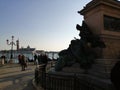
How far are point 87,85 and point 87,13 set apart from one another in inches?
249

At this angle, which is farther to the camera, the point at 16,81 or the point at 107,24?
the point at 16,81

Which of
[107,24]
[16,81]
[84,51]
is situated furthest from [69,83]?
[16,81]

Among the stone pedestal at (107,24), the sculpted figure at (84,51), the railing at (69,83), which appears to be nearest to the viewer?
the railing at (69,83)

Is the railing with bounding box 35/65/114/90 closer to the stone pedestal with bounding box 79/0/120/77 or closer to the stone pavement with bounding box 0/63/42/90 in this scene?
the stone pavement with bounding box 0/63/42/90

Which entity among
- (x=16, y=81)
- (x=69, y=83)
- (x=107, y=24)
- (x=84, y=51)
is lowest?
(x=16, y=81)

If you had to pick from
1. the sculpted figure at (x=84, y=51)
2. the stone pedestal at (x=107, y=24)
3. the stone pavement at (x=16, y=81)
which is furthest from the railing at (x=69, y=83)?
the stone pedestal at (x=107, y=24)

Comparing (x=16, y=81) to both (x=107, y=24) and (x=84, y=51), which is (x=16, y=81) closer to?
(x=84, y=51)

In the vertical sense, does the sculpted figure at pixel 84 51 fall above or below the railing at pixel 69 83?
above

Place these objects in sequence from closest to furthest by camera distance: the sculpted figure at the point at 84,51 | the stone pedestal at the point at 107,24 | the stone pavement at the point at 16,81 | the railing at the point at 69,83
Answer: the railing at the point at 69,83, the sculpted figure at the point at 84,51, the stone pedestal at the point at 107,24, the stone pavement at the point at 16,81

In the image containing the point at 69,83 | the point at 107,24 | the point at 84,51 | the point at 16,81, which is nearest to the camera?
the point at 69,83

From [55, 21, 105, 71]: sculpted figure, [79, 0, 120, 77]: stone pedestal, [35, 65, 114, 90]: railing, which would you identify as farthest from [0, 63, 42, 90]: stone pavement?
[79, 0, 120, 77]: stone pedestal

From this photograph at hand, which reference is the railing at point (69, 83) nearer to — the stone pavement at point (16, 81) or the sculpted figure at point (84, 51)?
the sculpted figure at point (84, 51)

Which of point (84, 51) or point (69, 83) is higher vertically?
point (84, 51)

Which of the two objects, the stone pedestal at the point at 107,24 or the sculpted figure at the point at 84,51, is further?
the stone pedestal at the point at 107,24
